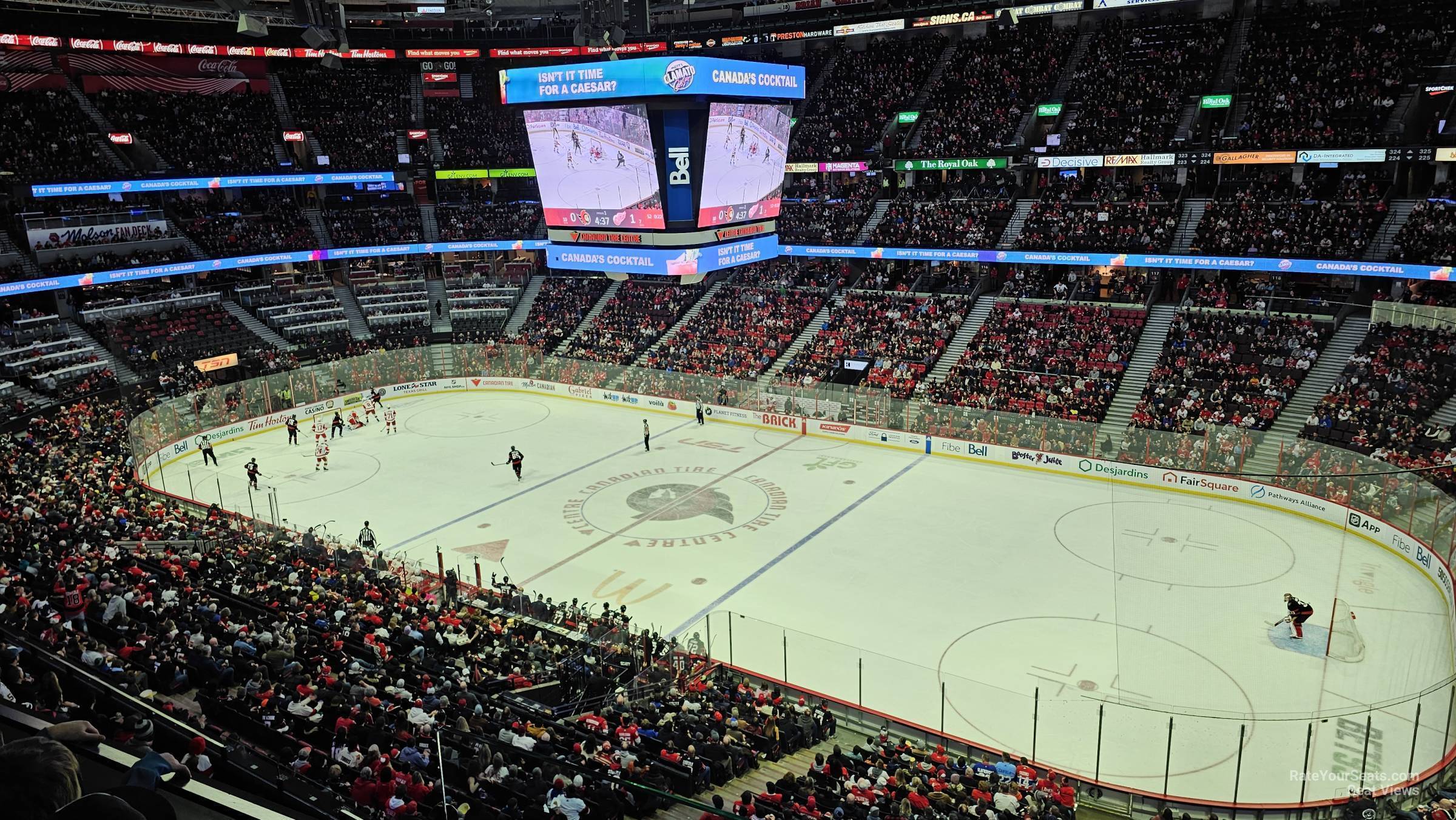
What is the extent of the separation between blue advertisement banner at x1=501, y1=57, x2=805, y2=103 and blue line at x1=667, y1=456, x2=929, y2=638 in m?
12.5

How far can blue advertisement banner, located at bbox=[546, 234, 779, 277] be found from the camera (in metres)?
27.5

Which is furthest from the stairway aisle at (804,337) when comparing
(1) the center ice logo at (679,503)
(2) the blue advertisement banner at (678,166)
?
(2) the blue advertisement banner at (678,166)

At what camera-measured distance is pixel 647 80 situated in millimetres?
25484

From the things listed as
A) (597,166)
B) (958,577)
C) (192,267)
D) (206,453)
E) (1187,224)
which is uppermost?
(597,166)

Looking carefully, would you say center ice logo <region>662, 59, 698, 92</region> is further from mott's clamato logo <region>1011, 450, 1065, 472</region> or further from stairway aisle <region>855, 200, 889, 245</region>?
stairway aisle <region>855, 200, 889, 245</region>

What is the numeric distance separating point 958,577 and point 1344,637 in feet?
25.0

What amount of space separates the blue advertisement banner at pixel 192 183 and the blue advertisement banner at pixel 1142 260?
24.3 m

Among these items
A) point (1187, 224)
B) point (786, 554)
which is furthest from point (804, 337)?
point (786, 554)

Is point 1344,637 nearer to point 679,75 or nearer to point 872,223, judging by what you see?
point 679,75

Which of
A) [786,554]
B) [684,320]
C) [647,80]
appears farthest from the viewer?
[684,320]

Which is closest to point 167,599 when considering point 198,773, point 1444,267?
point 198,773

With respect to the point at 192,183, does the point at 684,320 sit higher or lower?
lower

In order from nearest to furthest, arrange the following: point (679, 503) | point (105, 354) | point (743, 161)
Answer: point (679, 503) < point (743, 161) < point (105, 354)

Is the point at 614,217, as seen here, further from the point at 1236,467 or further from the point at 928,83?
the point at 928,83
